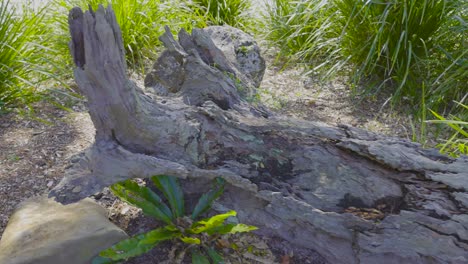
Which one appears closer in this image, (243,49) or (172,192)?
(172,192)

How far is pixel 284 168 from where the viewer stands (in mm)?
2164

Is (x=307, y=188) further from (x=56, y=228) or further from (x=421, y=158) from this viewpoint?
(x=56, y=228)

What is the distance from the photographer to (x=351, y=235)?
1.96 meters

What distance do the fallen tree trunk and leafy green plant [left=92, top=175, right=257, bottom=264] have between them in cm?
12

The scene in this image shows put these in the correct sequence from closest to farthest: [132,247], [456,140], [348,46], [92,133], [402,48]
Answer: [132,247] → [456,140] → [92,133] → [402,48] → [348,46]

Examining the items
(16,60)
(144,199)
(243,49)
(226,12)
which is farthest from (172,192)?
(226,12)

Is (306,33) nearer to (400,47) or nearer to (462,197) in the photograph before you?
(400,47)

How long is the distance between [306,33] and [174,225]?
3036 mm

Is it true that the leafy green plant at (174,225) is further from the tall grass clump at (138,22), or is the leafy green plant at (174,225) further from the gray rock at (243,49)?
the tall grass clump at (138,22)

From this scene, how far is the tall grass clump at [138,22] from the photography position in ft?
14.0

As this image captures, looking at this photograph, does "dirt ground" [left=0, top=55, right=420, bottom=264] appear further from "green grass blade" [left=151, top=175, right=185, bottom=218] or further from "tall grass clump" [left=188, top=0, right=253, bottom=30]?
"tall grass clump" [left=188, top=0, right=253, bottom=30]

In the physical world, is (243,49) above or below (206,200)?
above

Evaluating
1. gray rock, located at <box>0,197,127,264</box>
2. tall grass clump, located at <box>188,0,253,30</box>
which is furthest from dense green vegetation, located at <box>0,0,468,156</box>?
gray rock, located at <box>0,197,127,264</box>

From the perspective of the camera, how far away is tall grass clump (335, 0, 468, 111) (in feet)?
12.6
